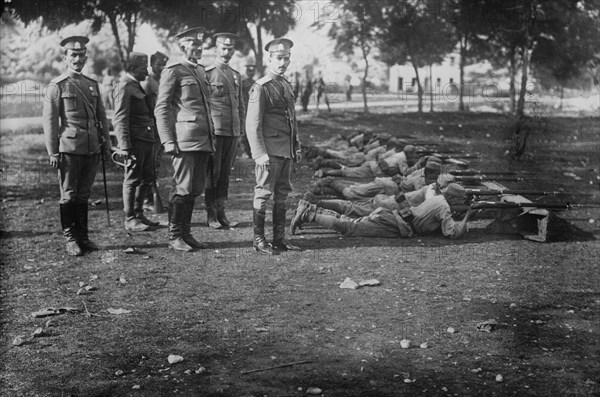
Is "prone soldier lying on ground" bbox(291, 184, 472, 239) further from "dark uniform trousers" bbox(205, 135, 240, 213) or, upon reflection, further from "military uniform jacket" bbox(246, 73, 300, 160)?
"dark uniform trousers" bbox(205, 135, 240, 213)

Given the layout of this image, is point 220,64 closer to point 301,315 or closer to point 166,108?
point 166,108

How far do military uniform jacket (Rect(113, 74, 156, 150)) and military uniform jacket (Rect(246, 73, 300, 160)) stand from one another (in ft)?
5.17

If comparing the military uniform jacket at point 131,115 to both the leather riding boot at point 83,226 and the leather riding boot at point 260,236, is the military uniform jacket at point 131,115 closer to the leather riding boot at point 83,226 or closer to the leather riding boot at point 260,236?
the leather riding boot at point 83,226

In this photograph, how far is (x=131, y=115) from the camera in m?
7.75

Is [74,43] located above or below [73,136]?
above

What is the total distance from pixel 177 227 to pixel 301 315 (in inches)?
86.6

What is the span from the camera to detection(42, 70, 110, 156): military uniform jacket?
643 centimetres

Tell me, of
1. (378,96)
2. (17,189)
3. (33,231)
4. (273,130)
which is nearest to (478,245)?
(273,130)

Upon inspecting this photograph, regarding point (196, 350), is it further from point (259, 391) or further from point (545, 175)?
point (545, 175)

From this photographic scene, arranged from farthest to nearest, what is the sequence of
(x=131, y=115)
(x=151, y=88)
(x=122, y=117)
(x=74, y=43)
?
1. (x=151, y=88)
2. (x=131, y=115)
3. (x=122, y=117)
4. (x=74, y=43)

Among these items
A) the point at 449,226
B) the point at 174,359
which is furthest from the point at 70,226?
the point at 449,226

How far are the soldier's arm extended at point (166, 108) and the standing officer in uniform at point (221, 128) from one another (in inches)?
32.2

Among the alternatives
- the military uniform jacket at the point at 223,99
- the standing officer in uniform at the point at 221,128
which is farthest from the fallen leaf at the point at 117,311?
the military uniform jacket at the point at 223,99

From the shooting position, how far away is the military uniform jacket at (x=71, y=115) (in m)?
6.43
